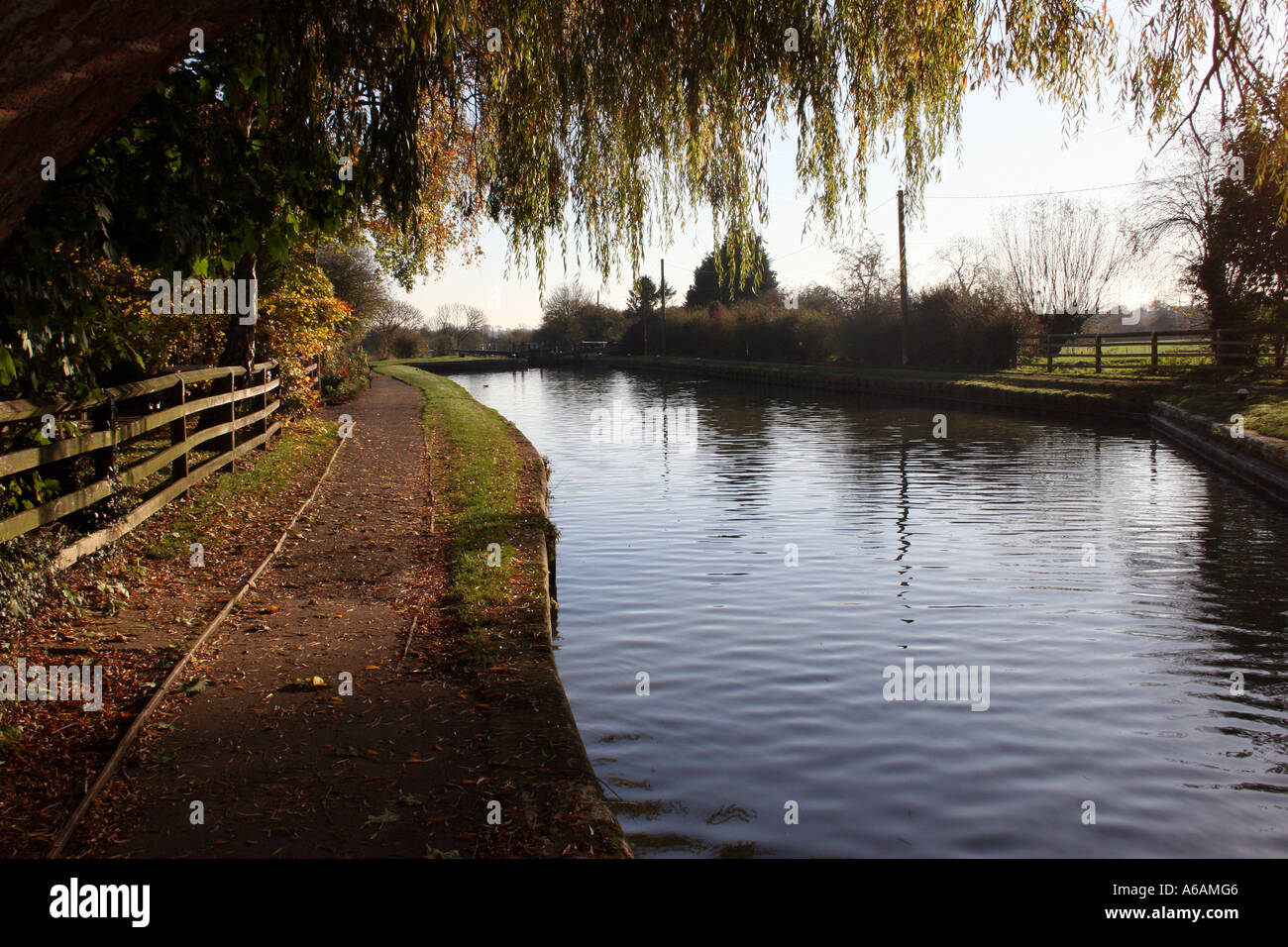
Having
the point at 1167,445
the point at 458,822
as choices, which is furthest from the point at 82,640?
the point at 1167,445

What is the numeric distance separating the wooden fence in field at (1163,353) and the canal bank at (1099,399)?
5.75 feet

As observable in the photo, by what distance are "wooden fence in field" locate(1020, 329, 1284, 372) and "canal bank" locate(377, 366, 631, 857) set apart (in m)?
20.5

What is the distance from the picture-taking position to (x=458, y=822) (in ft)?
14.2

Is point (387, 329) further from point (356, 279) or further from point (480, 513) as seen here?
point (480, 513)

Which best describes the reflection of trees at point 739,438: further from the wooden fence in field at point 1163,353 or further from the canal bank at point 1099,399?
the wooden fence in field at point 1163,353

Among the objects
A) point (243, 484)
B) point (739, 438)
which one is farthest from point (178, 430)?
point (739, 438)

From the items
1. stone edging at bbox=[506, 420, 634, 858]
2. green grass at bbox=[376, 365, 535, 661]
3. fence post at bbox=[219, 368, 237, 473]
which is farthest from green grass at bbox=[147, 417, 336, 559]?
stone edging at bbox=[506, 420, 634, 858]

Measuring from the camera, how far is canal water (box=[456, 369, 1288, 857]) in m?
5.41

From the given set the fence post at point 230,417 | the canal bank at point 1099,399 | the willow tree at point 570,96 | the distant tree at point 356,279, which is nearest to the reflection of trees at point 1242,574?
the canal bank at point 1099,399

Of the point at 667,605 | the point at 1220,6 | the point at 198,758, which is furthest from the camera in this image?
the point at 667,605

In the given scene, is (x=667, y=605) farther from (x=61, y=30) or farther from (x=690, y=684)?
(x=61, y=30)

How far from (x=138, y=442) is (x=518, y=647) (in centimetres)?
880

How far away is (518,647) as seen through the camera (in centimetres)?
689

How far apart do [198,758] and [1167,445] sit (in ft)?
64.7
